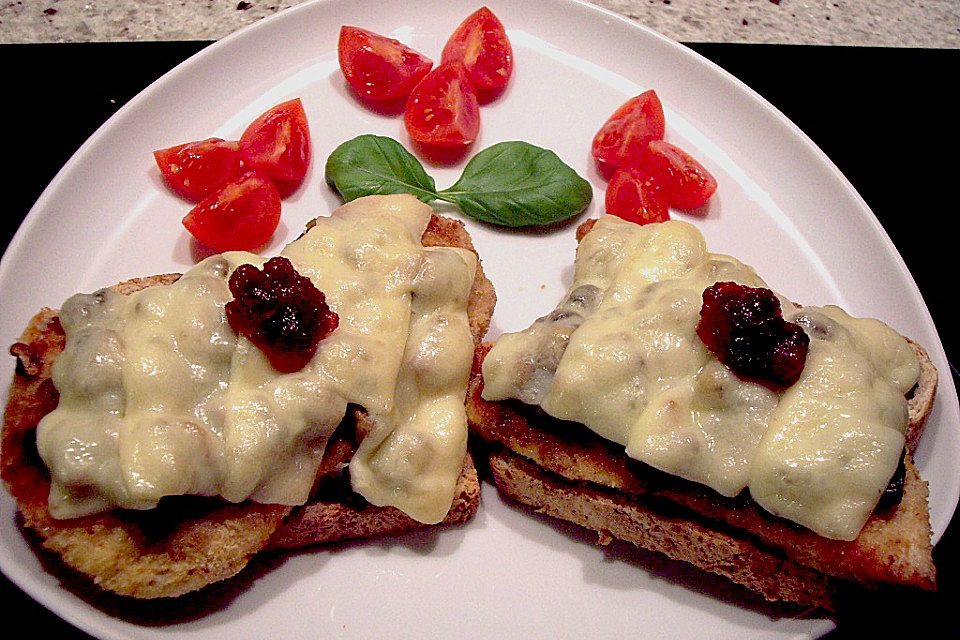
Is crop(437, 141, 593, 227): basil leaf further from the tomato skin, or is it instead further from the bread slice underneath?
the bread slice underneath

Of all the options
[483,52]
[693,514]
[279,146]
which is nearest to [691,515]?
[693,514]

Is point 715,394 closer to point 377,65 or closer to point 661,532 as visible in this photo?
point 661,532

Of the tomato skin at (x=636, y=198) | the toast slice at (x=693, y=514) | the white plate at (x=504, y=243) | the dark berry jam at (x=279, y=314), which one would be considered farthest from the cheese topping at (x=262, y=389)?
the tomato skin at (x=636, y=198)

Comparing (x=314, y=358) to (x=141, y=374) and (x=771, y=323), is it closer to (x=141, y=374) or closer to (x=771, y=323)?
(x=141, y=374)

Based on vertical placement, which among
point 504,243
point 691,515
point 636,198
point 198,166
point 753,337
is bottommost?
point 691,515

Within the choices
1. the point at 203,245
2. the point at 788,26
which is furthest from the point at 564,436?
the point at 788,26
